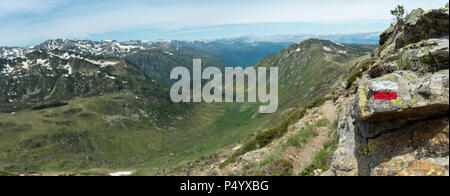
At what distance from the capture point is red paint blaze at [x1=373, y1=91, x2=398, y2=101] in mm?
11305

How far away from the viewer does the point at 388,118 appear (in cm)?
1201

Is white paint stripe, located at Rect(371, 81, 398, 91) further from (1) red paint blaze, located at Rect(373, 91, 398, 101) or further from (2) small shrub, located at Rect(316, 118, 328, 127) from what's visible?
(2) small shrub, located at Rect(316, 118, 328, 127)

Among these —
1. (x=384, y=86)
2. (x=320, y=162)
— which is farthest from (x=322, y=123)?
(x=384, y=86)

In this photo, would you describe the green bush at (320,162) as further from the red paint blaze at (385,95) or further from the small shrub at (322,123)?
the small shrub at (322,123)

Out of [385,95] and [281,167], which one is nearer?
[385,95]

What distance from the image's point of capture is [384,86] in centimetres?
1194

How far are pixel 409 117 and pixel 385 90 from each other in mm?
1695

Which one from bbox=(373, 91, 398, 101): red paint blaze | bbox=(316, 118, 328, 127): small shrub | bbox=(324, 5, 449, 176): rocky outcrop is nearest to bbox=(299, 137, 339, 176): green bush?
bbox=(324, 5, 449, 176): rocky outcrop

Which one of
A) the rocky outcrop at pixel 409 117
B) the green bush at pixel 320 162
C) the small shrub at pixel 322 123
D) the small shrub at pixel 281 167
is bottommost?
the small shrub at pixel 281 167

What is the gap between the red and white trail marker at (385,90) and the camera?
11401mm

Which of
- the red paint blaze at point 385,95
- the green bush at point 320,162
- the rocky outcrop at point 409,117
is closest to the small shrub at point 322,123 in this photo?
the green bush at point 320,162

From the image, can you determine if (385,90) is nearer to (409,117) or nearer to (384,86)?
(384,86)
